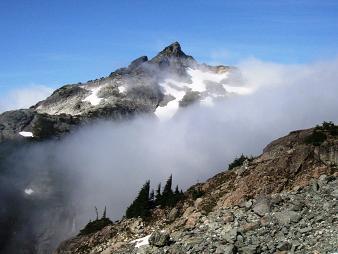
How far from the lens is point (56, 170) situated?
19812cm

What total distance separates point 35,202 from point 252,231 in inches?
5523

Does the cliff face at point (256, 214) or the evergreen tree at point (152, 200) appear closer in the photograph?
the cliff face at point (256, 214)

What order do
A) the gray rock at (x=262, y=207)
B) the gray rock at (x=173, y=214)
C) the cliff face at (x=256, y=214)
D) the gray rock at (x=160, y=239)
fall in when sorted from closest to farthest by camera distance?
the cliff face at (x=256, y=214) < the gray rock at (x=262, y=207) < the gray rock at (x=160, y=239) < the gray rock at (x=173, y=214)

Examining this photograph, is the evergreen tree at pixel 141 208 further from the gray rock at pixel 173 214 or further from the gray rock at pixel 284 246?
the gray rock at pixel 284 246

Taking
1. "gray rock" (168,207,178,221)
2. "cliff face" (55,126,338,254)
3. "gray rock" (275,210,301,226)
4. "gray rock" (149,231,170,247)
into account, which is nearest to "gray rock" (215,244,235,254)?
"cliff face" (55,126,338,254)

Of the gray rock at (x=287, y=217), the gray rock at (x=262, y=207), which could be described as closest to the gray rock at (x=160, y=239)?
the gray rock at (x=262, y=207)

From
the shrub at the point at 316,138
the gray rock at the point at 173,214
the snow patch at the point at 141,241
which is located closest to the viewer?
the snow patch at the point at 141,241

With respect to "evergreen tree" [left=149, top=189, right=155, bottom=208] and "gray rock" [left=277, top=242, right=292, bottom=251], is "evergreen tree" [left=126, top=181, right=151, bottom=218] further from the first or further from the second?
"gray rock" [left=277, top=242, right=292, bottom=251]

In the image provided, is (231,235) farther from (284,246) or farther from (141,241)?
(141,241)

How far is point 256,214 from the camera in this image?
49406 millimetres

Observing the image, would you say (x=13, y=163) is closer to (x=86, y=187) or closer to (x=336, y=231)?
(x=86, y=187)

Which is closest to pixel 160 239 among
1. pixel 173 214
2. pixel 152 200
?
pixel 173 214

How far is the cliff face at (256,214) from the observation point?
42688 millimetres

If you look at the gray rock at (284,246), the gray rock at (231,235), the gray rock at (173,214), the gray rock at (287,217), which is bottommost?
the gray rock at (284,246)
